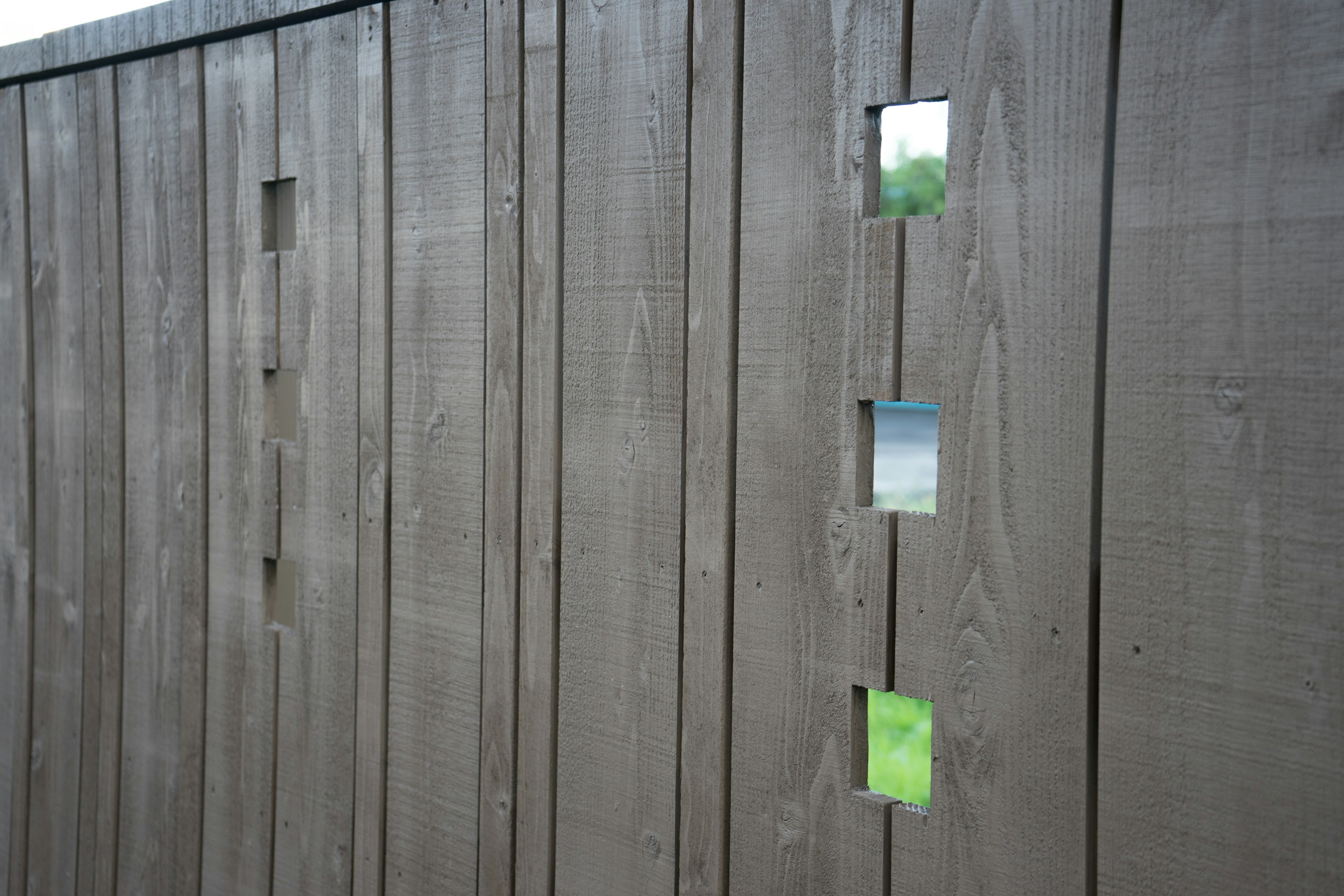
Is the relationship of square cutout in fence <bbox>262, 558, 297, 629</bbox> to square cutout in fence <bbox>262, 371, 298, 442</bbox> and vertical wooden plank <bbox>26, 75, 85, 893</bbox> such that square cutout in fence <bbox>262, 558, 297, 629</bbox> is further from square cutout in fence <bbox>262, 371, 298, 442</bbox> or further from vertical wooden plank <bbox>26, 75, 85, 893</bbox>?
vertical wooden plank <bbox>26, 75, 85, 893</bbox>

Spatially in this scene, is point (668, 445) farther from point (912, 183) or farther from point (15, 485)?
point (912, 183)


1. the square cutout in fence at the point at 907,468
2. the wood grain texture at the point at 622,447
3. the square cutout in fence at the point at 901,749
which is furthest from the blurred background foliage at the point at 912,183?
the wood grain texture at the point at 622,447

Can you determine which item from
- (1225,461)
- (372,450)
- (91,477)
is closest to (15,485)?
(91,477)

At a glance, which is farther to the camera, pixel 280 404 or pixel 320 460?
pixel 280 404

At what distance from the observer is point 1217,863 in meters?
0.96

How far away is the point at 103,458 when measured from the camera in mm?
2068

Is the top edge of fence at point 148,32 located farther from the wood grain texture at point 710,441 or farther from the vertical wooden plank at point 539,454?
the wood grain texture at point 710,441

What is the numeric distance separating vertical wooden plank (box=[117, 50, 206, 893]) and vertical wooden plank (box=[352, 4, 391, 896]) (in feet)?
1.39

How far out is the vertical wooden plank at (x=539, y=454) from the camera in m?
1.44

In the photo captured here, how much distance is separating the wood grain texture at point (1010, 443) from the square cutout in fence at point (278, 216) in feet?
3.72

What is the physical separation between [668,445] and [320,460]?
0.69 m

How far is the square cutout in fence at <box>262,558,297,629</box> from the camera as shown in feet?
5.98

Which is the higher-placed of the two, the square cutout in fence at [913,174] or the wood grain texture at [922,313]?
the square cutout in fence at [913,174]

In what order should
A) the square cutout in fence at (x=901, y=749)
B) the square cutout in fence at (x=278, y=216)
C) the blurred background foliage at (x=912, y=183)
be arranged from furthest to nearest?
the blurred background foliage at (x=912, y=183), the square cutout in fence at (x=901, y=749), the square cutout in fence at (x=278, y=216)
